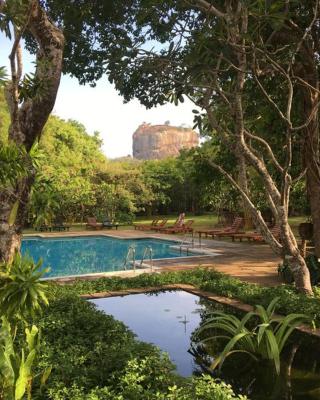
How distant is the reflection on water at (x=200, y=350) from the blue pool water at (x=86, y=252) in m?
5.54

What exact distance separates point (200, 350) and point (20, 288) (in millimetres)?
3866

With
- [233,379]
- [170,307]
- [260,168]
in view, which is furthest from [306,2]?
[233,379]

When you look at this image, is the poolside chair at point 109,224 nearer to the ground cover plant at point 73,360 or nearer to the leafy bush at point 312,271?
the leafy bush at point 312,271

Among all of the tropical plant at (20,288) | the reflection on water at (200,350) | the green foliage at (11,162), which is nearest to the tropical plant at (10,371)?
the tropical plant at (20,288)

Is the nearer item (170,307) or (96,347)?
(96,347)

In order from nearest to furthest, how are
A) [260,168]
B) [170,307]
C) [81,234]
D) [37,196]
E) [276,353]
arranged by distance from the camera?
[37,196], [276,353], [260,168], [170,307], [81,234]

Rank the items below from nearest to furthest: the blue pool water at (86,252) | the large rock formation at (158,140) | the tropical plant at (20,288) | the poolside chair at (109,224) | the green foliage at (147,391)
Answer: the tropical plant at (20,288) < the green foliage at (147,391) < the blue pool water at (86,252) < the poolside chair at (109,224) < the large rock formation at (158,140)

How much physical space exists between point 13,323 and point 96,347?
4.93ft

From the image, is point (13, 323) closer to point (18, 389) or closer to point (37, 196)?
point (18, 389)

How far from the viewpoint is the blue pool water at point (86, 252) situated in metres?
14.8

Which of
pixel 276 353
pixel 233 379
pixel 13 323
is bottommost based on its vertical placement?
pixel 233 379

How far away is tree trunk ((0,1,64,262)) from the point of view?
13.2 ft

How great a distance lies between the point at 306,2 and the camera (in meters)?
8.77

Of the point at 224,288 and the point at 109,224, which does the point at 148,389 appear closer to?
the point at 224,288
